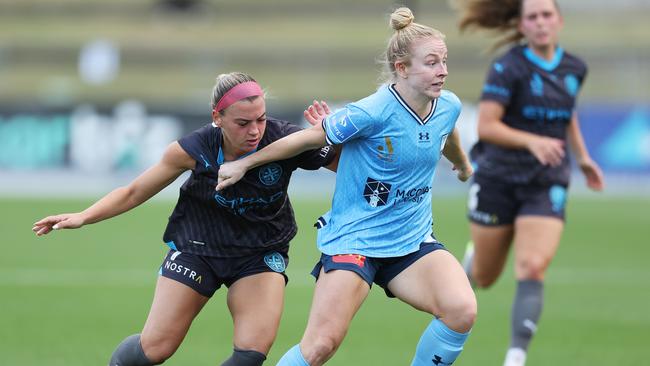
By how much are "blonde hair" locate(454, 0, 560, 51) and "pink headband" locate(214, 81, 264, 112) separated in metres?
2.84

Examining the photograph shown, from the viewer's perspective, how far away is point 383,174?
222 inches

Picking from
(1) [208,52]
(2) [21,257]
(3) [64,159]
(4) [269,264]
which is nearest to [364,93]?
(1) [208,52]

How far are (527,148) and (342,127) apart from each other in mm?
2156

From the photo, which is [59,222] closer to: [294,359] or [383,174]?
[294,359]

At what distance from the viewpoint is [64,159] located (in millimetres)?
22156

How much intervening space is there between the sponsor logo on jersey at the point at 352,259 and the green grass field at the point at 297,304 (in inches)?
86.0

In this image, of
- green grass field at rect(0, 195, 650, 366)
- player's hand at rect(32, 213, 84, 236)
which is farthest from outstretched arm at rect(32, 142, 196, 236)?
green grass field at rect(0, 195, 650, 366)

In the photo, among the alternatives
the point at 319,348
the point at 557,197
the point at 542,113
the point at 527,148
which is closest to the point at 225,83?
the point at 319,348

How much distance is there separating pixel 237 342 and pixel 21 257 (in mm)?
7897

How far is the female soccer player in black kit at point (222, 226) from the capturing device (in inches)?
228

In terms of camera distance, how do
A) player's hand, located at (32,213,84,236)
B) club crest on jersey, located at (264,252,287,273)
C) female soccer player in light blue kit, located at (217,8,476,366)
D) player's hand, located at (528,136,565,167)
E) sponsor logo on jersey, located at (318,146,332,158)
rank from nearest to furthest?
female soccer player in light blue kit, located at (217,8,476,366) → player's hand, located at (32,213,84,236) → sponsor logo on jersey, located at (318,146,332,158) → club crest on jersey, located at (264,252,287,273) → player's hand, located at (528,136,565,167)

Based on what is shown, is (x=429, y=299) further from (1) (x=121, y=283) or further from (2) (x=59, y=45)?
(2) (x=59, y=45)

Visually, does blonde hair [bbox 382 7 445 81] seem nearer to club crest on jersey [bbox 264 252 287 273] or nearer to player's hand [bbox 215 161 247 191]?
player's hand [bbox 215 161 247 191]

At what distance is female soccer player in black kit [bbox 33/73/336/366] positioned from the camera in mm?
5801
